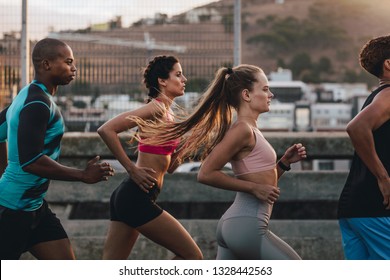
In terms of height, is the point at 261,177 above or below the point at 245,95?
below

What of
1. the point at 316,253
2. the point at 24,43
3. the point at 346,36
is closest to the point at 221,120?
the point at 316,253

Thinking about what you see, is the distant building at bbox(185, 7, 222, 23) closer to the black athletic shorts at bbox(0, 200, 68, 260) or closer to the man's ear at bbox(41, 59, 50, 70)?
the man's ear at bbox(41, 59, 50, 70)

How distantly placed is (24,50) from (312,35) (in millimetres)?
162061

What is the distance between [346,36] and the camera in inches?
6698

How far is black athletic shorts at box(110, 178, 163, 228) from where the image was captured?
7102mm

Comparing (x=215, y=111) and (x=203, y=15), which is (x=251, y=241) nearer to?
(x=215, y=111)

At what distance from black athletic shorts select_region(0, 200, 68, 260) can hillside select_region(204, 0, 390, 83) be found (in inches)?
5655

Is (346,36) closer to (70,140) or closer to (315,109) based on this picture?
(315,109)

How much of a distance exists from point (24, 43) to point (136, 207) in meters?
3.90

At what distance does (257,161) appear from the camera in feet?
20.0

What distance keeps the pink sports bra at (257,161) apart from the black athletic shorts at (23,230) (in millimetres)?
1246

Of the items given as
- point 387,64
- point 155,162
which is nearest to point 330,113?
point 155,162

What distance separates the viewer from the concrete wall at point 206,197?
32.9ft

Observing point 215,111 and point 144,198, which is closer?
point 215,111
